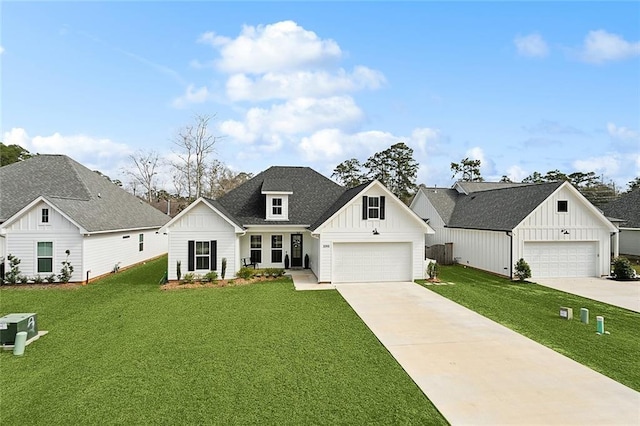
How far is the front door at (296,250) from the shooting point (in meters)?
20.9

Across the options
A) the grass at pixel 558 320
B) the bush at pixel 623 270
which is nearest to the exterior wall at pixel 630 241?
the bush at pixel 623 270

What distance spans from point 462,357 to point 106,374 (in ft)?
24.8

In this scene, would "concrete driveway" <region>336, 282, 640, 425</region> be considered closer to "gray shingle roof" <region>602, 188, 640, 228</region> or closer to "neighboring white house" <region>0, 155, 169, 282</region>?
"neighboring white house" <region>0, 155, 169, 282</region>

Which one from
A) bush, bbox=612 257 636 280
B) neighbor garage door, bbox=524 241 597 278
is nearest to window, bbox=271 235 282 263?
neighbor garage door, bbox=524 241 597 278

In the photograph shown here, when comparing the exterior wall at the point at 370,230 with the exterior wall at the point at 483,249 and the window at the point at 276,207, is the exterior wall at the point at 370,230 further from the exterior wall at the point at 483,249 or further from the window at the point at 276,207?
the exterior wall at the point at 483,249

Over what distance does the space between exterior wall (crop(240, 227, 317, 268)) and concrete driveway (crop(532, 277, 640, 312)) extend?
12.3 metres

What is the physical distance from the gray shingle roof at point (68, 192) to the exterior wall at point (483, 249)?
21.0 m

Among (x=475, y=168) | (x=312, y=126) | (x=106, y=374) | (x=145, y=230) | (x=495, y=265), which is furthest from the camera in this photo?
(x=475, y=168)

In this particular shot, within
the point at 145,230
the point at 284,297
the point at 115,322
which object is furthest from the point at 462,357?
the point at 145,230

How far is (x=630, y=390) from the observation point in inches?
248

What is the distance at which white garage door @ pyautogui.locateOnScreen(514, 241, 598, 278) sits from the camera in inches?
716

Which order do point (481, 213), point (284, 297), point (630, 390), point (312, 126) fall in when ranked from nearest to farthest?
point (630, 390), point (284, 297), point (481, 213), point (312, 126)

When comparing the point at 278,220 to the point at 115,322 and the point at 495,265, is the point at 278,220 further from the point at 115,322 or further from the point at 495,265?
the point at 495,265

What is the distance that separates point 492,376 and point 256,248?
1539 cm
